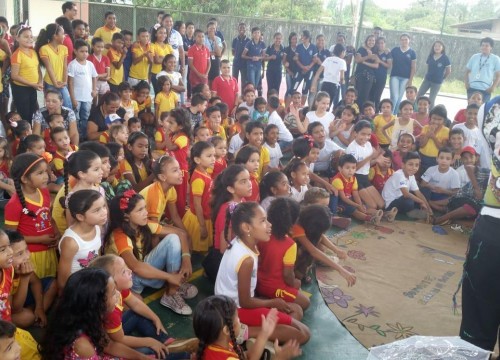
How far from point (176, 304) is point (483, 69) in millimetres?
6520

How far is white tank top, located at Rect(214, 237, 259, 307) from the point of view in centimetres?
275

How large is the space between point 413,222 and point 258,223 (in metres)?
2.68

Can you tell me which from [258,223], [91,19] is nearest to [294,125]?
[258,223]

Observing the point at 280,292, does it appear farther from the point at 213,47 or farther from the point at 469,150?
the point at 213,47

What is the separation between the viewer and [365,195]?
199 inches

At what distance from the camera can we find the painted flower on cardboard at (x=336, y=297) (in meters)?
3.37

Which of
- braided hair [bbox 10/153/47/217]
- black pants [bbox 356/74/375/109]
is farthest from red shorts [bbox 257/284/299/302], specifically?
black pants [bbox 356/74/375/109]

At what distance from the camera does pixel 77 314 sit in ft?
6.70

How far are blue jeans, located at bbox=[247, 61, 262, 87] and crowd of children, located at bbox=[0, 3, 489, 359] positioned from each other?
1.89 metres

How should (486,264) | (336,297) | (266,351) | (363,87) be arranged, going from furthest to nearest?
(363,87), (336,297), (266,351), (486,264)

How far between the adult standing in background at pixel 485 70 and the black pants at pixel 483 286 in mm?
6286

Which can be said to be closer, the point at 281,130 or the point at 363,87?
the point at 281,130

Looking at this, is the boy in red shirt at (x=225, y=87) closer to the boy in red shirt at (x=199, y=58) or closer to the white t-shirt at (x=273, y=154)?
the boy in red shirt at (x=199, y=58)

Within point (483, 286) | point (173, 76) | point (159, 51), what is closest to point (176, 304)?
point (483, 286)
